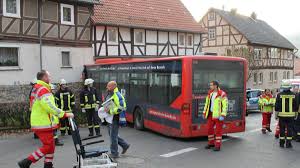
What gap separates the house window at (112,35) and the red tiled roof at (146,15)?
2.16 feet

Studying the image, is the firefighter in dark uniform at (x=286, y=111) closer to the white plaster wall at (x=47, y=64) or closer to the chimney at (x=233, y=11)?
the white plaster wall at (x=47, y=64)

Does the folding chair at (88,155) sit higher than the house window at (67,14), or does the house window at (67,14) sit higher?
the house window at (67,14)

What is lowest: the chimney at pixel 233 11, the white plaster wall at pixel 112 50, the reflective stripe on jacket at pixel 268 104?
the reflective stripe on jacket at pixel 268 104

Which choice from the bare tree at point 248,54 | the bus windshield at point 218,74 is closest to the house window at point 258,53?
the bare tree at point 248,54

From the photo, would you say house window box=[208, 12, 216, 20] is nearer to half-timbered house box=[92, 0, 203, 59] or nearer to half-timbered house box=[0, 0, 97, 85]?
half-timbered house box=[92, 0, 203, 59]

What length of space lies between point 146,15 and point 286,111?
2186cm

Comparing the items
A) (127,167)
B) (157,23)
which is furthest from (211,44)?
(127,167)

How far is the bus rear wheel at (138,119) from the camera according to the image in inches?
573

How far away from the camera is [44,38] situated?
22.7m

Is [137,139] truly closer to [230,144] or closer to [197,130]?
[197,130]

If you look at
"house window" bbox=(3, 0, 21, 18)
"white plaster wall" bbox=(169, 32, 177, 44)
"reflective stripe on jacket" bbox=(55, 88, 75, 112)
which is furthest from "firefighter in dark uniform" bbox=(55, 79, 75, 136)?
"white plaster wall" bbox=(169, 32, 177, 44)

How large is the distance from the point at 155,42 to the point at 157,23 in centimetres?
161

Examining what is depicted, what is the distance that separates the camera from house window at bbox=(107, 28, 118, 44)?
27.6 metres

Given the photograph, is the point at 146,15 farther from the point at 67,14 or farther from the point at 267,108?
the point at 267,108
